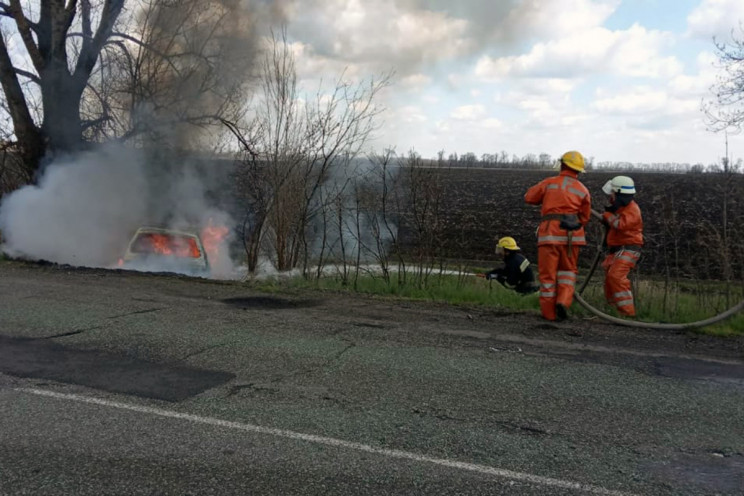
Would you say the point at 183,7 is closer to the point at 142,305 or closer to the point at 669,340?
the point at 142,305

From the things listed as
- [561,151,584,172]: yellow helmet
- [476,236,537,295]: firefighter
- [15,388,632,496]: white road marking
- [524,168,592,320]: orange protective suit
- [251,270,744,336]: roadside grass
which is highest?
[561,151,584,172]: yellow helmet

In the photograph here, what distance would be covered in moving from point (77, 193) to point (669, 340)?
11.7 meters

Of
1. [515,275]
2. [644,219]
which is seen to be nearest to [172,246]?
[515,275]

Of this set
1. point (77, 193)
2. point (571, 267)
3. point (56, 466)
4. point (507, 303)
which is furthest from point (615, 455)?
point (77, 193)

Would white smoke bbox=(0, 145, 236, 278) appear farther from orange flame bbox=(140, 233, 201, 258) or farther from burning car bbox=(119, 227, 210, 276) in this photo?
orange flame bbox=(140, 233, 201, 258)

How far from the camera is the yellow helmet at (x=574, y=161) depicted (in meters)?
6.85

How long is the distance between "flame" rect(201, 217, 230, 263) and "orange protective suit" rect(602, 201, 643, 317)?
8826 mm

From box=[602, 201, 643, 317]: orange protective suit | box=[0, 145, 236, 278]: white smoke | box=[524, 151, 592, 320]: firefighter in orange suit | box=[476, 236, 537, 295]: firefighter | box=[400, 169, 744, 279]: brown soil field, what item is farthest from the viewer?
box=[0, 145, 236, 278]: white smoke

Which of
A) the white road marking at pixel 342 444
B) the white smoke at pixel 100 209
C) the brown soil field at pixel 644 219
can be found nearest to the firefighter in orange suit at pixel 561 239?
the brown soil field at pixel 644 219

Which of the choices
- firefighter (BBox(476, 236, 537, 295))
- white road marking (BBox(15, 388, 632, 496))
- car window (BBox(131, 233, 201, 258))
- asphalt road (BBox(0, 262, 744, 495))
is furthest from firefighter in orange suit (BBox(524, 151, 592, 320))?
car window (BBox(131, 233, 201, 258))

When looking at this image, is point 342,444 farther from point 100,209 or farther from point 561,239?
point 100,209

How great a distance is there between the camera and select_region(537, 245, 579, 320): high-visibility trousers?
6.70 metres

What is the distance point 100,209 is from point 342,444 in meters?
11.6

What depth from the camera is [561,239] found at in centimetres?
666
